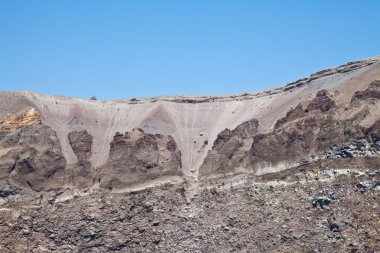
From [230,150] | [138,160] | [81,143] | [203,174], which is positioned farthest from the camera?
[81,143]

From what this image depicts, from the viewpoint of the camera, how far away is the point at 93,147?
396ft

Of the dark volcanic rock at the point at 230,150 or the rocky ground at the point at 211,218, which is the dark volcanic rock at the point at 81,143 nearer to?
the rocky ground at the point at 211,218

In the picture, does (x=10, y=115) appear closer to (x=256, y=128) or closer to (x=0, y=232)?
(x=0, y=232)

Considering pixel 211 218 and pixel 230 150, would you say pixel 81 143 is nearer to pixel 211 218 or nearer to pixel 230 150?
pixel 230 150

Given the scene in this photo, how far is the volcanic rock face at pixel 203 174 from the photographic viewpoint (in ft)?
313

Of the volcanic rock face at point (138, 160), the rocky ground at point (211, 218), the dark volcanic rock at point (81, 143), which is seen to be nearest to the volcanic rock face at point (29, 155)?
the dark volcanic rock at point (81, 143)

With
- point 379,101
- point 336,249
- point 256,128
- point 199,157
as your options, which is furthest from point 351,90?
point 336,249

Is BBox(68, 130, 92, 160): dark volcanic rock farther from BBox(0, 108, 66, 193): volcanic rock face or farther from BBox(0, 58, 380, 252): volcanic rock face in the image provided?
BBox(0, 108, 66, 193): volcanic rock face

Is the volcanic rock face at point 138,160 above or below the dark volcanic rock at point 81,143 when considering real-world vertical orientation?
below

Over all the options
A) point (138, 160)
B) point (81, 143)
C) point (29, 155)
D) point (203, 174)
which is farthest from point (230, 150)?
point (29, 155)

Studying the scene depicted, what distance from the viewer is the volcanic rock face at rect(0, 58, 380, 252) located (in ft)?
313

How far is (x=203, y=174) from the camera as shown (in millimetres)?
112938

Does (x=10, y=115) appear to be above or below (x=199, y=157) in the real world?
above

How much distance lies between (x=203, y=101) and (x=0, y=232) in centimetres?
5136
